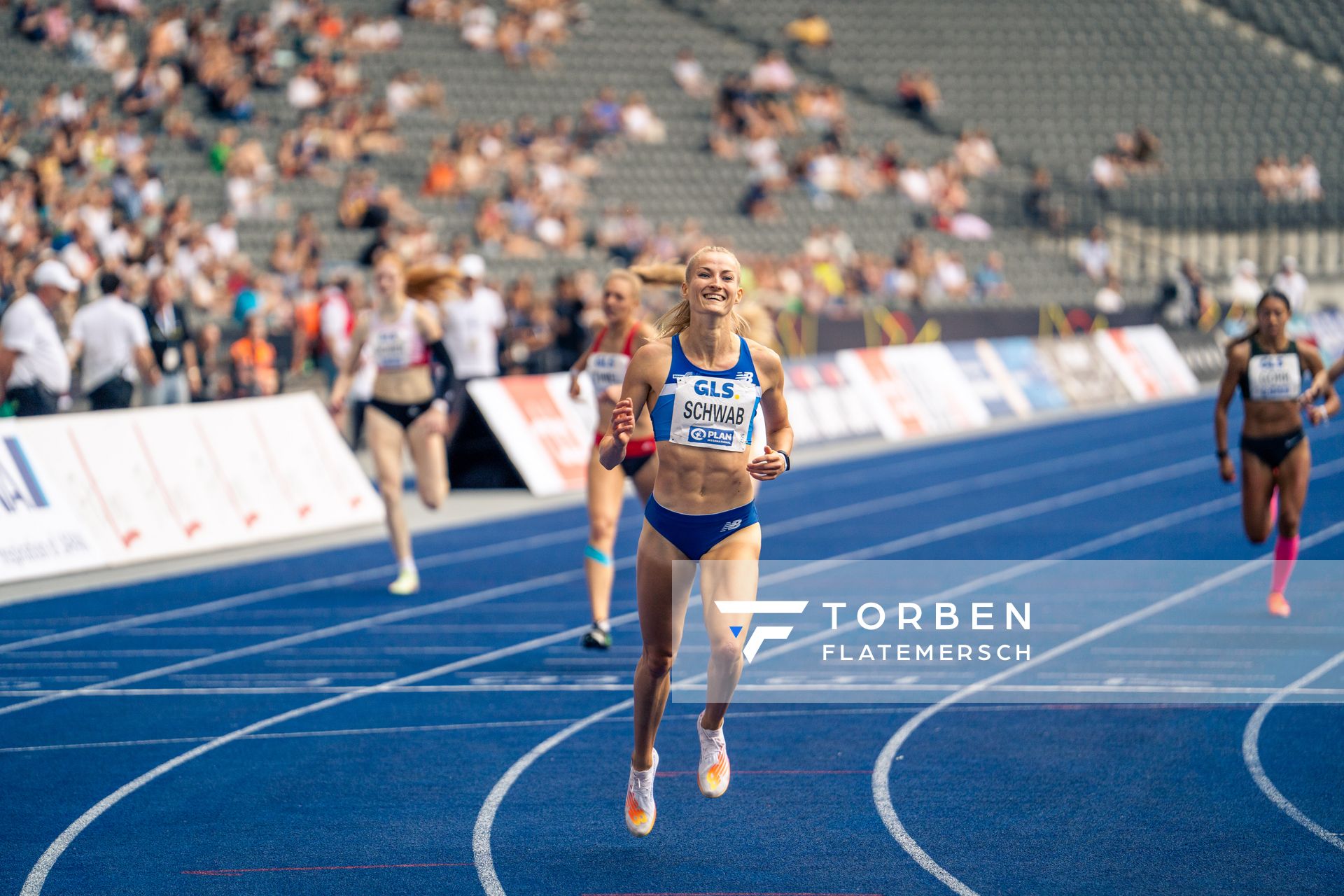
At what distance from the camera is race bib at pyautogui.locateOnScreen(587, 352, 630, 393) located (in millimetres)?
9805

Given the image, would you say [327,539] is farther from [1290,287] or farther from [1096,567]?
[1290,287]

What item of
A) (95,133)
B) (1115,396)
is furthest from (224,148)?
(1115,396)

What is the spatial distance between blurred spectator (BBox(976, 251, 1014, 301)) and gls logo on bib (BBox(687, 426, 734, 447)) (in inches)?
1042

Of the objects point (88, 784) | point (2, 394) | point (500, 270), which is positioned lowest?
point (500, 270)

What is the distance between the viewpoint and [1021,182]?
37.5 metres

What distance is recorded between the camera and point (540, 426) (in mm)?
18344

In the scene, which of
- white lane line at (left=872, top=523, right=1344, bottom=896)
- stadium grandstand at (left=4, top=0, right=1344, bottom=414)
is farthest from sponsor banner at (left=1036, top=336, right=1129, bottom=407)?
white lane line at (left=872, top=523, right=1344, bottom=896)

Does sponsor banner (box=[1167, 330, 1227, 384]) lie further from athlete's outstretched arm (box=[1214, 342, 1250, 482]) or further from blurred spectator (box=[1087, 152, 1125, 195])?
athlete's outstretched arm (box=[1214, 342, 1250, 482])

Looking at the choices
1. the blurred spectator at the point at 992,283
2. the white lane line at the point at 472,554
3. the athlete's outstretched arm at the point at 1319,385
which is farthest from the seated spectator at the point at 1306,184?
the athlete's outstretched arm at the point at 1319,385

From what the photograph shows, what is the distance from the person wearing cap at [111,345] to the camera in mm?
14062

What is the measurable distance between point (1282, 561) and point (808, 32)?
29.1m

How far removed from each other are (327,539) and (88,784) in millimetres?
7572

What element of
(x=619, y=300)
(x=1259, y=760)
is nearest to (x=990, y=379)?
(x=619, y=300)

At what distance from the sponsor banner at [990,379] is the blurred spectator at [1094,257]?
9676 millimetres
